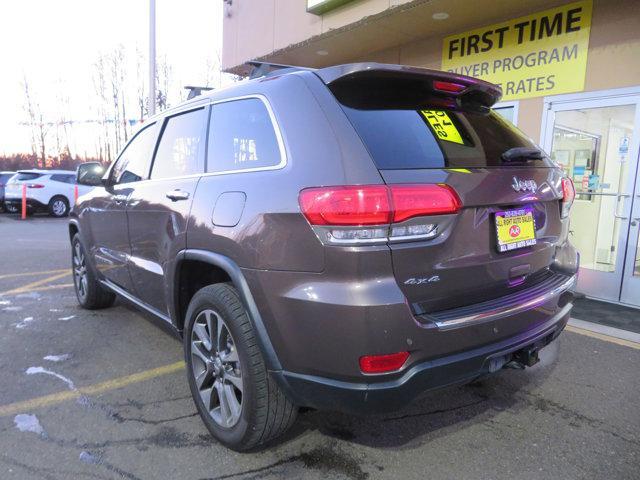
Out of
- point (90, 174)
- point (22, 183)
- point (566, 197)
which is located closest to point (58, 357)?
point (90, 174)

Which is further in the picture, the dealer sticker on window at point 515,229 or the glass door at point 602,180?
the glass door at point 602,180

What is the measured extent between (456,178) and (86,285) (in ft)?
13.7

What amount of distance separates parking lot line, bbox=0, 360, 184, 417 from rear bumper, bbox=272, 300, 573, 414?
168 centimetres

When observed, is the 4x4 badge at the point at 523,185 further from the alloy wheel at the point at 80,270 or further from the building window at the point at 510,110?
the building window at the point at 510,110

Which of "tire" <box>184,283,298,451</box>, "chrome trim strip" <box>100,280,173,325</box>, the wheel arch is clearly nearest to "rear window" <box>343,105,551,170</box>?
the wheel arch

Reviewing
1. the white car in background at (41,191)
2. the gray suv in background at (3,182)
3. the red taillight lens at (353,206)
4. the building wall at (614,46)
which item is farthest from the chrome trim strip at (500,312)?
the gray suv in background at (3,182)

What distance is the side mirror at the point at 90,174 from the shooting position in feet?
15.0

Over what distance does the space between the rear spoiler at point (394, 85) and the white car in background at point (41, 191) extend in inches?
690

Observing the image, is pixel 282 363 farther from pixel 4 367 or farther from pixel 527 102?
pixel 527 102

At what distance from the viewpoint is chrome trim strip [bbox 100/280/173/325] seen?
11.0 ft

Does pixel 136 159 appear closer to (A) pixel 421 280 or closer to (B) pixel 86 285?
(B) pixel 86 285

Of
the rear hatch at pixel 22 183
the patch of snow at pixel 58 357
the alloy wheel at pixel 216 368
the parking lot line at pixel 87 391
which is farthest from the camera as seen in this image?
the rear hatch at pixel 22 183

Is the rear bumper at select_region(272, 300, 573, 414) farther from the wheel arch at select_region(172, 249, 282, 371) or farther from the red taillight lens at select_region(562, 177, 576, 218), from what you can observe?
the red taillight lens at select_region(562, 177, 576, 218)

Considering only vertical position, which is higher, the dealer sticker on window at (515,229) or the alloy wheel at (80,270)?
the dealer sticker on window at (515,229)
